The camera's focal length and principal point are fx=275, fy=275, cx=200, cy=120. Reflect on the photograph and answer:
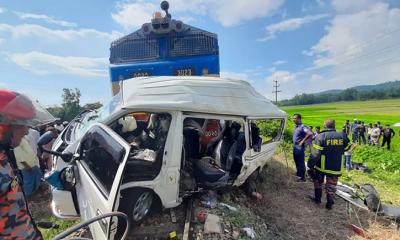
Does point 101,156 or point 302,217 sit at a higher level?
point 101,156

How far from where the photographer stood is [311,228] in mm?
4996

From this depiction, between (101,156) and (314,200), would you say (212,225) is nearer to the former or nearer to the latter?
(101,156)

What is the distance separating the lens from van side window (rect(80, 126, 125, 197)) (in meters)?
2.79

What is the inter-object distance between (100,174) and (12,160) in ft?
3.74

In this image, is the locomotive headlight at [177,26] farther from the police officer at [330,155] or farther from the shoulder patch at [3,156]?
the shoulder patch at [3,156]

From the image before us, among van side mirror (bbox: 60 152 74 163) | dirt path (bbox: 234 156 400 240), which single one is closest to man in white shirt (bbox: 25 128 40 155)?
van side mirror (bbox: 60 152 74 163)

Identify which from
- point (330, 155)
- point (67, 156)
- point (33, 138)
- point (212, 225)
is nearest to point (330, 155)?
point (330, 155)

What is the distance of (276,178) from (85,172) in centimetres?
554

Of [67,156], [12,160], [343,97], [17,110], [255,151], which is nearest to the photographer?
[17,110]

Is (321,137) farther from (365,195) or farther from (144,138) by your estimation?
(144,138)

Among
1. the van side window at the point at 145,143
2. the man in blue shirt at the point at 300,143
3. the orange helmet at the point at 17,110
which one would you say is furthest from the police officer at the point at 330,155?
the orange helmet at the point at 17,110

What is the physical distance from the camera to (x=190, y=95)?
162 inches

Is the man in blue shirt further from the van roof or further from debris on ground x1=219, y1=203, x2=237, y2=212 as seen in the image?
debris on ground x1=219, y1=203, x2=237, y2=212

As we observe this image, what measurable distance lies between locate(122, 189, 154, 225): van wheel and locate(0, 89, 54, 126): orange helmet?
6.51ft
